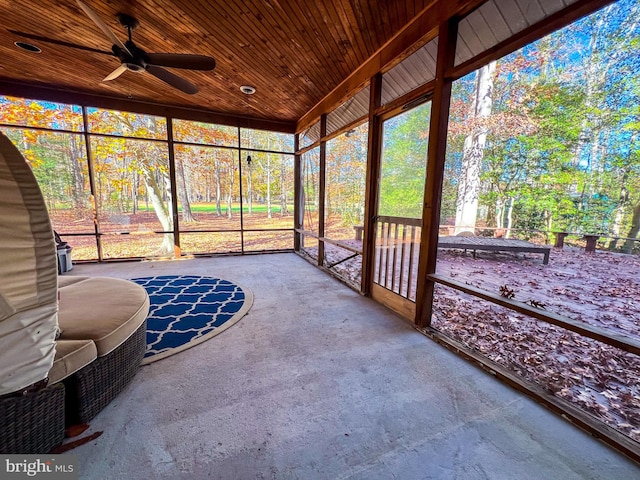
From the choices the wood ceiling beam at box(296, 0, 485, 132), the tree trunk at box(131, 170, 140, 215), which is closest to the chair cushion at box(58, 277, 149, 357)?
the wood ceiling beam at box(296, 0, 485, 132)

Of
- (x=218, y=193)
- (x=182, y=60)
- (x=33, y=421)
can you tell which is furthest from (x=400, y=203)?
(x=218, y=193)

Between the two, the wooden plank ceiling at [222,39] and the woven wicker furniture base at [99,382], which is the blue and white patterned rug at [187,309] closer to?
the woven wicker furniture base at [99,382]

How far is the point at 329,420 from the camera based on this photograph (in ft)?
4.86

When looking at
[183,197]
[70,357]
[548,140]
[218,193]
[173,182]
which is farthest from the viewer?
[218,193]

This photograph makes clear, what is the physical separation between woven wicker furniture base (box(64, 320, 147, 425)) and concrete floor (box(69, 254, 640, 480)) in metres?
0.07

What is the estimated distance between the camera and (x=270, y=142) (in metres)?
6.21

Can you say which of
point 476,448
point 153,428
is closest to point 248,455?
point 153,428

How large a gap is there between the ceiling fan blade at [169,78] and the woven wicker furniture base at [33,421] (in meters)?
2.99

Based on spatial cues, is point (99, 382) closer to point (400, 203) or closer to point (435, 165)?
point (435, 165)

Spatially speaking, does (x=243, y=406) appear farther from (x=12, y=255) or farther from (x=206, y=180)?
(x=206, y=180)

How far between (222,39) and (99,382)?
3.49 m

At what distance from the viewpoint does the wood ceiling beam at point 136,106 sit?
4176mm

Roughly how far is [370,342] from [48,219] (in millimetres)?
2380

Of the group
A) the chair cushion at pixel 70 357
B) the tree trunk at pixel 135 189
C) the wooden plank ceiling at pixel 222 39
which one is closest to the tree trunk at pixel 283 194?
the wooden plank ceiling at pixel 222 39
